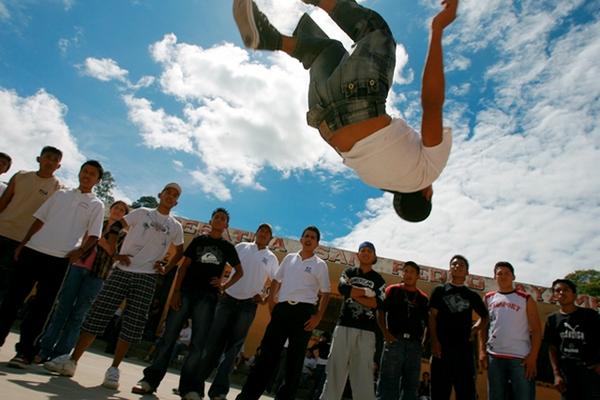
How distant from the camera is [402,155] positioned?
7.62 feet

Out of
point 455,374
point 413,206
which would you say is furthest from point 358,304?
point 413,206

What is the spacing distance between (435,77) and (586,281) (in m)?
43.2

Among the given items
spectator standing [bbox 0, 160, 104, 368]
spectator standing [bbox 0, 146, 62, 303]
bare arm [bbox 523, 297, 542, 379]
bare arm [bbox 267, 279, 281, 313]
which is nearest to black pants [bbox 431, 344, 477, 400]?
bare arm [bbox 523, 297, 542, 379]

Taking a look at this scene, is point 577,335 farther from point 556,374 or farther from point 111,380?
point 111,380

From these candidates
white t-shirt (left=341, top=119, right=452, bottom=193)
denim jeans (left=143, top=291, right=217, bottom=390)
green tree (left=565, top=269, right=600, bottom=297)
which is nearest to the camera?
white t-shirt (left=341, top=119, right=452, bottom=193)

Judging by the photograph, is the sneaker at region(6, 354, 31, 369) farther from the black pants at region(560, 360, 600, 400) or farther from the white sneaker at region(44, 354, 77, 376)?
the black pants at region(560, 360, 600, 400)

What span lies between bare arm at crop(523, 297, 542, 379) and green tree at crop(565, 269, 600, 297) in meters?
35.1

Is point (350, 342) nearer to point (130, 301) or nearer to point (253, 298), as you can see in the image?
point (253, 298)

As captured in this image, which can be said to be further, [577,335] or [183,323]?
[577,335]

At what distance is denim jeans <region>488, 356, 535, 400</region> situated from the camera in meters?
4.27

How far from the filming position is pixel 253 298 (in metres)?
4.86

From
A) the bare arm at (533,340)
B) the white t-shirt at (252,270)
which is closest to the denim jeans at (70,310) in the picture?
the white t-shirt at (252,270)

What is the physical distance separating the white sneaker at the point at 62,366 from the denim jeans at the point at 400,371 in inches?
128

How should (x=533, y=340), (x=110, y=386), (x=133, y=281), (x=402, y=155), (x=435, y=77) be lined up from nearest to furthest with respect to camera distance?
(x=435, y=77), (x=402, y=155), (x=110, y=386), (x=133, y=281), (x=533, y=340)
